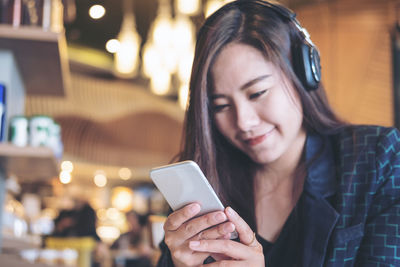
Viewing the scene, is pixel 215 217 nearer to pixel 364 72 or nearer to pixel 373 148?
pixel 373 148

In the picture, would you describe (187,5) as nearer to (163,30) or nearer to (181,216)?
(163,30)

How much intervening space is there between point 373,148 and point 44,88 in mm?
1872

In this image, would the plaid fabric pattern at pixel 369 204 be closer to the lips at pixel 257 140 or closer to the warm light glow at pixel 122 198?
the lips at pixel 257 140

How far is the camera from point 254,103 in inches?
48.8

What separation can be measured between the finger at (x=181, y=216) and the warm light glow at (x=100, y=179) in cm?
984

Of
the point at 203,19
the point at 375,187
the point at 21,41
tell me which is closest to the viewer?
the point at 375,187

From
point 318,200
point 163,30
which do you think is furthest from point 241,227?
point 163,30

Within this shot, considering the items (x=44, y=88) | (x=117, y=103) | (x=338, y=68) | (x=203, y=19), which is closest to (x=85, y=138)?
(x=117, y=103)

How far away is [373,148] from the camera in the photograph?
116 cm

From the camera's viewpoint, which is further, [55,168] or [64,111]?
[64,111]

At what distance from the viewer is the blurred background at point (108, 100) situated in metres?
1.88

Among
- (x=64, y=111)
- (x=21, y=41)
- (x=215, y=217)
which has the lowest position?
(x=64, y=111)

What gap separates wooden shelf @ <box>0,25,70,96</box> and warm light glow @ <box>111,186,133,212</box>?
10.5 metres

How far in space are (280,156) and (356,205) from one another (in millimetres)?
291
